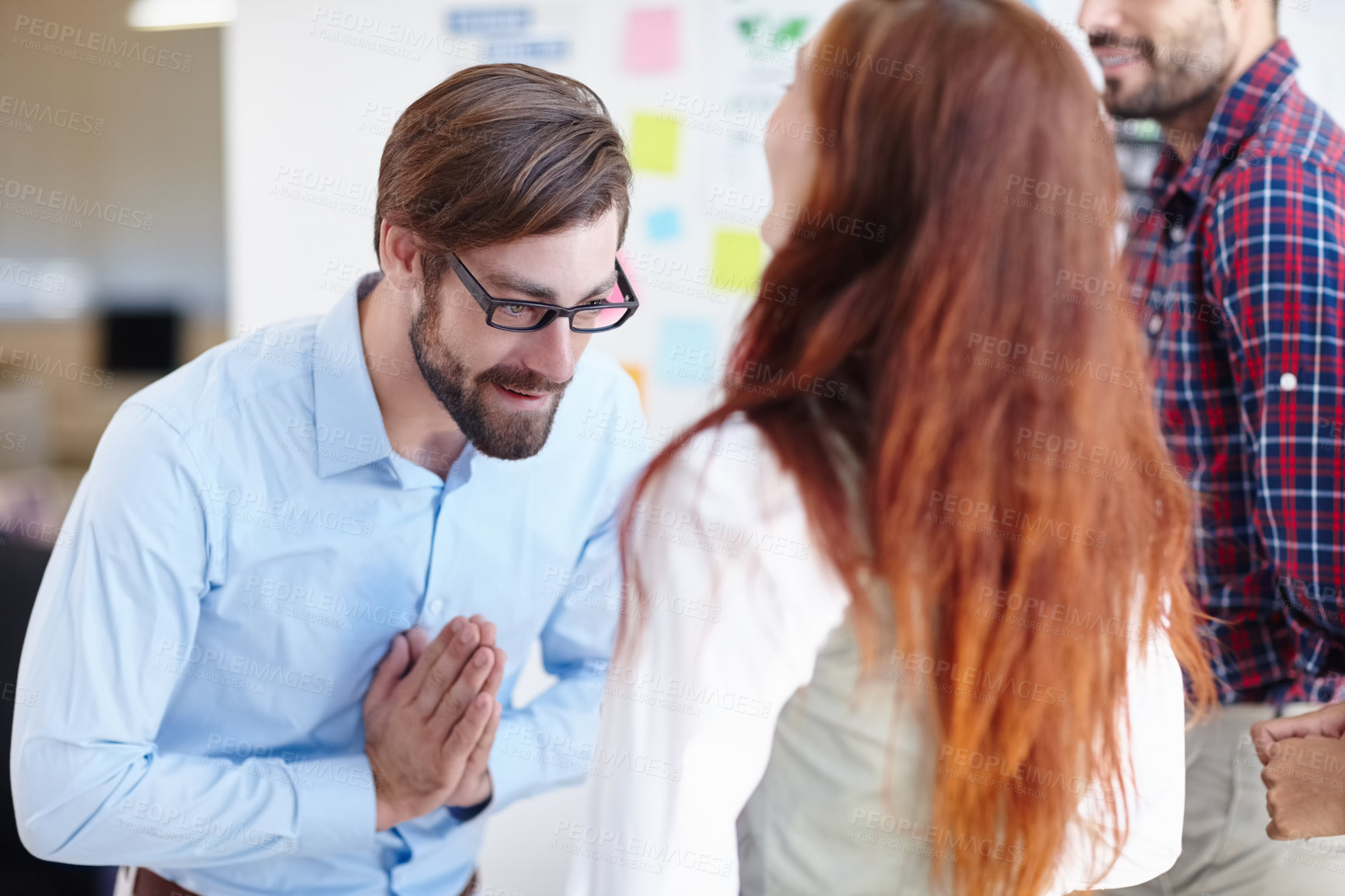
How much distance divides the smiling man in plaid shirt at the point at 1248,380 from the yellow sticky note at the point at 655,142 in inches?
38.3

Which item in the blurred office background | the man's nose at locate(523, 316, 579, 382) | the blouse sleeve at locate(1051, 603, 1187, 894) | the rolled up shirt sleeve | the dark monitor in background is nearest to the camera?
the blouse sleeve at locate(1051, 603, 1187, 894)

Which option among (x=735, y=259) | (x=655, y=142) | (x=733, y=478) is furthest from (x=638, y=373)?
(x=733, y=478)

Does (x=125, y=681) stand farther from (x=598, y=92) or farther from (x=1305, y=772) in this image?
(x=598, y=92)

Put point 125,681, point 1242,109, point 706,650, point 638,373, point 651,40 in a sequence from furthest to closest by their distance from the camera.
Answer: point 638,373
point 651,40
point 1242,109
point 125,681
point 706,650

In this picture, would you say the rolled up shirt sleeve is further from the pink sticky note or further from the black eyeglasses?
the pink sticky note

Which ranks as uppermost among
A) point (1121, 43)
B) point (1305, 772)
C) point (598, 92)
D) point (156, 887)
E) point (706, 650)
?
point (1121, 43)

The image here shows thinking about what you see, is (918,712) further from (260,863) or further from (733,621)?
(260,863)

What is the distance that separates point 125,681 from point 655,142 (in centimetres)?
158

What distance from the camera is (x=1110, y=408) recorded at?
77cm

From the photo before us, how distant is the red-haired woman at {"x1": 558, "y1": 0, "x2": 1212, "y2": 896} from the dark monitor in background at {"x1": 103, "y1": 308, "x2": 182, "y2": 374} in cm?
400

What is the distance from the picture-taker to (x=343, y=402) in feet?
3.78

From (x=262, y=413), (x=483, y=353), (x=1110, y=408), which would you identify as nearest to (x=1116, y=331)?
(x=1110, y=408)

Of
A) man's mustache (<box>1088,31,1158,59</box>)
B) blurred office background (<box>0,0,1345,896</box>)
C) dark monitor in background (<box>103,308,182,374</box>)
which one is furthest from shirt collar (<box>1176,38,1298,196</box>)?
dark monitor in background (<box>103,308,182,374</box>)

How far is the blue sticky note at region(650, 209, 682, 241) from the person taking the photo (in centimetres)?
220
